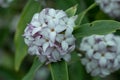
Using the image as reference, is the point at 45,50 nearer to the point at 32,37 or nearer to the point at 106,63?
the point at 32,37

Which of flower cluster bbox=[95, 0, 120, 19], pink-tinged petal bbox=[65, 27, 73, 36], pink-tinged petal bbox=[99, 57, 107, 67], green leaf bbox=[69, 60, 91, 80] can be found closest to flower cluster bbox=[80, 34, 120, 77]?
pink-tinged petal bbox=[99, 57, 107, 67]

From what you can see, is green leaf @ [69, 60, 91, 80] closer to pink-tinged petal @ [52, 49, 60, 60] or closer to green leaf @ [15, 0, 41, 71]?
green leaf @ [15, 0, 41, 71]

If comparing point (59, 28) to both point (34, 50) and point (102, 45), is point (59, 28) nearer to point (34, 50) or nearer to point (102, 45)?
point (34, 50)

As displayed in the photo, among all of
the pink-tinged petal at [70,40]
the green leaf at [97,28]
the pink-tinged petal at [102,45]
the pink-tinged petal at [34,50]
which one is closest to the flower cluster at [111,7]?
the pink-tinged petal at [102,45]

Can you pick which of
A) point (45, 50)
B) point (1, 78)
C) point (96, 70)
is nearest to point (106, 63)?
point (96, 70)

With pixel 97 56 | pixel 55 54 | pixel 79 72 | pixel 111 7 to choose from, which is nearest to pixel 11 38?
pixel 79 72
